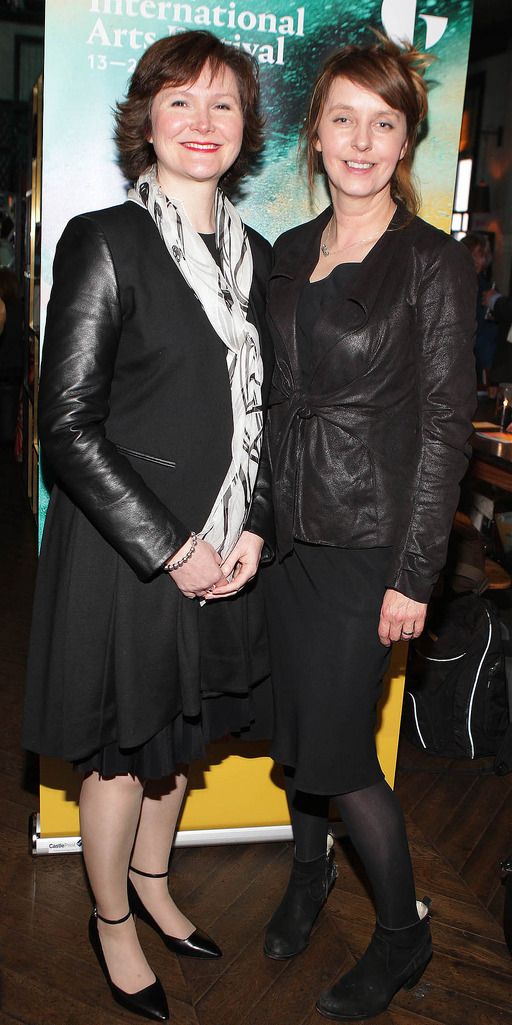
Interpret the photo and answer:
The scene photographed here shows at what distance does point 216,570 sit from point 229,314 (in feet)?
1.61

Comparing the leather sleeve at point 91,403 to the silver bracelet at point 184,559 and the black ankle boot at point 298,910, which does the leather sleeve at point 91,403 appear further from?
the black ankle boot at point 298,910

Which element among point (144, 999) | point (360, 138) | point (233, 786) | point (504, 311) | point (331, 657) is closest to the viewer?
point (360, 138)

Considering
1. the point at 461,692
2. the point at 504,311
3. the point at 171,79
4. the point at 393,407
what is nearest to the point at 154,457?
the point at 393,407

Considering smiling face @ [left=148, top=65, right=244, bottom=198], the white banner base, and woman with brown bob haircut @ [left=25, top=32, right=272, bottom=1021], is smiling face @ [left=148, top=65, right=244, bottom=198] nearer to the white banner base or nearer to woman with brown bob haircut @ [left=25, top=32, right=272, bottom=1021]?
woman with brown bob haircut @ [left=25, top=32, right=272, bottom=1021]

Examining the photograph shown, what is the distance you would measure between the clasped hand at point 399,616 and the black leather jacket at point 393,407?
27 millimetres

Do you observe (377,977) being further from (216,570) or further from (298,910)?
(216,570)

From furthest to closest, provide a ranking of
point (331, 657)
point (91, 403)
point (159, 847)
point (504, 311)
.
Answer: point (504, 311) → point (159, 847) → point (331, 657) → point (91, 403)

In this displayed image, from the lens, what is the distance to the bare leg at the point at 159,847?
7.27ft

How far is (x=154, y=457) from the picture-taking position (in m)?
1.83

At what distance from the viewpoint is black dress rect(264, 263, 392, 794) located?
193 cm

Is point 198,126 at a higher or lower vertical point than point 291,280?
higher

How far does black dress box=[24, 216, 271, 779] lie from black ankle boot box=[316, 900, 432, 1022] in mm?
636

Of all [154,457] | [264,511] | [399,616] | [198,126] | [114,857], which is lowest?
[114,857]

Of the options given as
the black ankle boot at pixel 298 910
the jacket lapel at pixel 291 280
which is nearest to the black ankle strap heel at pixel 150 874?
the black ankle boot at pixel 298 910
